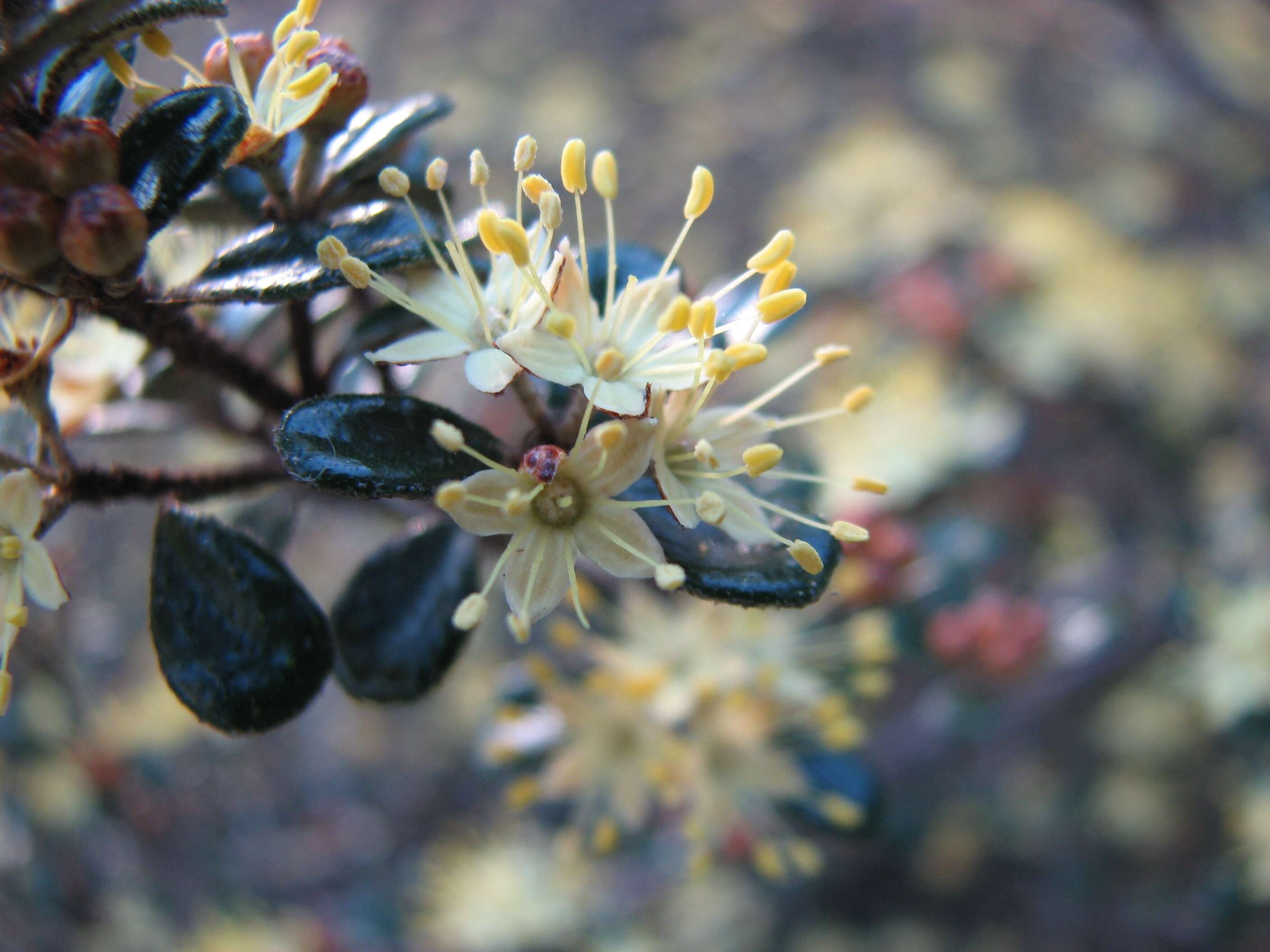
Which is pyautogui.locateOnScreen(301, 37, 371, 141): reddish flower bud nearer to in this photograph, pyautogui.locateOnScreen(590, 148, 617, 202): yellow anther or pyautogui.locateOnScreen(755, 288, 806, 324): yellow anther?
pyautogui.locateOnScreen(590, 148, 617, 202): yellow anther

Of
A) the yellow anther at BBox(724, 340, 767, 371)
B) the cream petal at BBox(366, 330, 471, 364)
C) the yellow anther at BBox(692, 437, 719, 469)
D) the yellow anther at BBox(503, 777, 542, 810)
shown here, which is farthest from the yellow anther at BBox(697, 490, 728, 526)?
the yellow anther at BBox(503, 777, 542, 810)

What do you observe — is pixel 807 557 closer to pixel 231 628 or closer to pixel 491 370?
pixel 491 370

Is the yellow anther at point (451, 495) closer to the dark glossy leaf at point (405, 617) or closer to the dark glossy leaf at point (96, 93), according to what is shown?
the dark glossy leaf at point (405, 617)

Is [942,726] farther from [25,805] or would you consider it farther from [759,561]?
[25,805]

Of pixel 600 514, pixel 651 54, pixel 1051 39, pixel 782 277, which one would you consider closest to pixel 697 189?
pixel 782 277

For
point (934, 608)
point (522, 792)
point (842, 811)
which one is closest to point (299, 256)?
point (522, 792)

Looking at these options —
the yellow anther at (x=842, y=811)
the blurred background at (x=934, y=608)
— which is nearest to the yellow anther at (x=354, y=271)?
the blurred background at (x=934, y=608)
